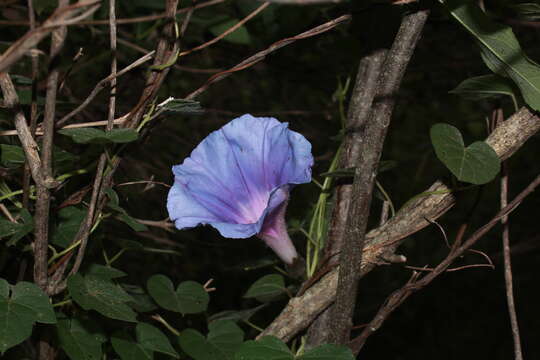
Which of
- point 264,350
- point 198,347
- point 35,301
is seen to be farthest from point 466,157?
point 35,301

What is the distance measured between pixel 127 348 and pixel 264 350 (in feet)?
0.70

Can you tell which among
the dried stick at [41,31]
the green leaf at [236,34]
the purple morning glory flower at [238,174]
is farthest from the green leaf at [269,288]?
the dried stick at [41,31]

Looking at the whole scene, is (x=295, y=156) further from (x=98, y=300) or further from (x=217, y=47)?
(x=217, y=47)

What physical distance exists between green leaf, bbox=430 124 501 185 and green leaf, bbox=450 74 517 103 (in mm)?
75

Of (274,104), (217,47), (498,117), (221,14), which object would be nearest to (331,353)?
(498,117)

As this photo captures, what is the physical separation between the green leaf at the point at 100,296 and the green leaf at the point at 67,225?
0.26 ft

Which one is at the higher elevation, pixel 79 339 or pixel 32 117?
pixel 32 117

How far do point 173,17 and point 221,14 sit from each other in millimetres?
532

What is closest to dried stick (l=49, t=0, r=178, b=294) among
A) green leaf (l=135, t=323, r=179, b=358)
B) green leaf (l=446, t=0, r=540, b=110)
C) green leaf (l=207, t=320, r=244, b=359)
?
green leaf (l=135, t=323, r=179, b=358)

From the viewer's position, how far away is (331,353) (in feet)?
2.83

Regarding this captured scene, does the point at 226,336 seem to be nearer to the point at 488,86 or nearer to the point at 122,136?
the point at 122,136

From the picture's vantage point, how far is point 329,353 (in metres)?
0.87

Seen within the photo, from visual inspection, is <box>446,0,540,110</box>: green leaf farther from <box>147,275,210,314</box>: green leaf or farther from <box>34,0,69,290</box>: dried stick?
<box>147,275,210,314</box>: green leaf

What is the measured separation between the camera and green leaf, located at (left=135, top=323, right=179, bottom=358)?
3.08 ft
